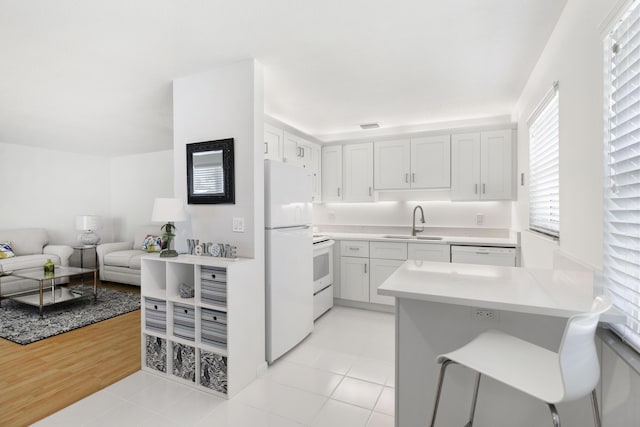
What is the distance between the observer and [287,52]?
230 cm

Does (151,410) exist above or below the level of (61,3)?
below

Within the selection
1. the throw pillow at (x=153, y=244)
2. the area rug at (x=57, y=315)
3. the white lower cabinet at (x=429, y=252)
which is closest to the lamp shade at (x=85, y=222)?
the throw pillow at (x=153, y=244)

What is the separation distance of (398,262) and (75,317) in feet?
12.5

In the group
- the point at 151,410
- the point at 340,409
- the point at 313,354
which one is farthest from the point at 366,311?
the point at 151,410

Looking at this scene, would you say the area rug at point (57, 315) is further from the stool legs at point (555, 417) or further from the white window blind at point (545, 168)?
the white window blind at point (545, 168)

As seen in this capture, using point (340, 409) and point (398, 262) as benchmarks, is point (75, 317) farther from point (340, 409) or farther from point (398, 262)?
point (398, 262)

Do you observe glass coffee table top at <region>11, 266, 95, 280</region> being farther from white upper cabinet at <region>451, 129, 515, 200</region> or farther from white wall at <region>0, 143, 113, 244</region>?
white upper cabinet at <region>451, 129, 515, 200</region>

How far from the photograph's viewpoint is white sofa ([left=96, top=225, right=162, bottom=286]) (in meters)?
4.88

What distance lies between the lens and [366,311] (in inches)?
156

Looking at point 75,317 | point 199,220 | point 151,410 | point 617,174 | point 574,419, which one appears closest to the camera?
point 617,174

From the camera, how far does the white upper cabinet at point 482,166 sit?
3678 millimetres

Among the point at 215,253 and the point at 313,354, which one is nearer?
the point at 215,253

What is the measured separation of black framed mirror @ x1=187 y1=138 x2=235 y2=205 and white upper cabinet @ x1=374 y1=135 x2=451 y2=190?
7.82ft

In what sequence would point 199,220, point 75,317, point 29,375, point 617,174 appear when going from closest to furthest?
point 617,174
point 29,375
point 199,220
point 75,317
